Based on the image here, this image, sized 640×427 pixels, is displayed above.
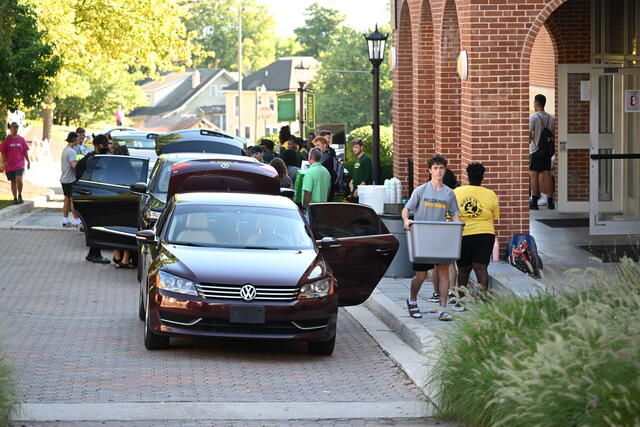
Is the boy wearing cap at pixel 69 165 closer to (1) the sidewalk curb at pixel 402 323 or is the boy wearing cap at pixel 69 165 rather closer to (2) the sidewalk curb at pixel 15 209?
(2) the sidewalk curb at pixel 15 209

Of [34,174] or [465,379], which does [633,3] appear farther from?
[34,174]

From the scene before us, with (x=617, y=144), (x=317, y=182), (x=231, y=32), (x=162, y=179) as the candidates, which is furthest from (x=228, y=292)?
(x=231, y=32)

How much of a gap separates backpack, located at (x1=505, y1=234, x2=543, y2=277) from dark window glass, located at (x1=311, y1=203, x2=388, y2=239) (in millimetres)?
1739

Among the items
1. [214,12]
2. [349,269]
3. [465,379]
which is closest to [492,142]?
[349,269]

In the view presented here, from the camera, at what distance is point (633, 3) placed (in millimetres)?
19844

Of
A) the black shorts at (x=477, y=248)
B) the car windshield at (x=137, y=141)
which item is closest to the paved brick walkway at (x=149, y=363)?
the black shorts at (x=477, y=248)

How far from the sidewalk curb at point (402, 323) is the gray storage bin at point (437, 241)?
2.40ft

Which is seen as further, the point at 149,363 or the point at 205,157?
the point at 205,157

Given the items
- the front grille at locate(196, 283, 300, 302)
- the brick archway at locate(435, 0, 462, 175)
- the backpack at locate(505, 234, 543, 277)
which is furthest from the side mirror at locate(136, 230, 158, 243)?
the brick archway at locate(435, 0, 462, 175)

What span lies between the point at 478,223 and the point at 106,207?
712 cm

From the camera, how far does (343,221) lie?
15.0m

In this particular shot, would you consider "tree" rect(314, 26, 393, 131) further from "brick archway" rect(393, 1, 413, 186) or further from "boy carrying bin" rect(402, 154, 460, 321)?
"boy carrying bin" rect(402, 154, 460, 321)

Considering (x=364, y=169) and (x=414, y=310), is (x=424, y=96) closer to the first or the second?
(x=364, y=169)

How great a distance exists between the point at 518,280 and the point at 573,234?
4781 mm
